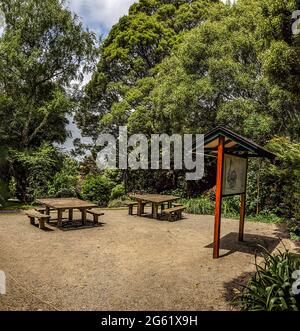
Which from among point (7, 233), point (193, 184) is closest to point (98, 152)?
point (193, 184)

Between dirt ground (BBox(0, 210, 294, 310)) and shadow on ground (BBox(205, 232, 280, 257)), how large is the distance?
3cm

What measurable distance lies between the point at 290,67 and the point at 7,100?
46.7 feet

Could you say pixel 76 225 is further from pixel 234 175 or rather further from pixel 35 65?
pixel 35 65

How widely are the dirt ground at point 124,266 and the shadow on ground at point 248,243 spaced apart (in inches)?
1.0

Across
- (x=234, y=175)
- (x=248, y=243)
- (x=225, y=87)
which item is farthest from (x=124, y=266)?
(x=225, y=87)

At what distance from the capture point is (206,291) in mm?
5418

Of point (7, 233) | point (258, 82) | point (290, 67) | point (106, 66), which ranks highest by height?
point (106, 66)

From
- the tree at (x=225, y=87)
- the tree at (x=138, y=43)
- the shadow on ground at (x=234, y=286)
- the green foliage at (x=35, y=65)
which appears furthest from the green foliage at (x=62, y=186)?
the shadow on ground at (x=234, y=286)

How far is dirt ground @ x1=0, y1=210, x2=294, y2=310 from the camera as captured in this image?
4.93 meters

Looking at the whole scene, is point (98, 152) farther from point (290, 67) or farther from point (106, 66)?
point (290, 67)

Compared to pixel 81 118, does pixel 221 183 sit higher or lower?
lower

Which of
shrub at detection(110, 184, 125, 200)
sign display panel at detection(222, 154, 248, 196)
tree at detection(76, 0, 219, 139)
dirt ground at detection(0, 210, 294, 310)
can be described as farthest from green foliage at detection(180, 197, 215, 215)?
tree at detection(76, 0, 219, 139)

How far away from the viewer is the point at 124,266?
6699mm

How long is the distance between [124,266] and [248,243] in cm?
390
